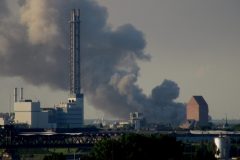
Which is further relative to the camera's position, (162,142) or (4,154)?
(4,154)

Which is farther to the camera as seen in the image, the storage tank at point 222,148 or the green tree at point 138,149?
the storage tank at point 222,148

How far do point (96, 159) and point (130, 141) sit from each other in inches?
182

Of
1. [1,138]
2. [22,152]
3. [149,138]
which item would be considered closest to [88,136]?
[22,152]

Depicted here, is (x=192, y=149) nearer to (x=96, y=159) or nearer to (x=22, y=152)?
(x=22, y=152)

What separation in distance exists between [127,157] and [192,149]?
5053 cm

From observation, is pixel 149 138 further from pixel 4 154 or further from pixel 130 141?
pixel 4 154

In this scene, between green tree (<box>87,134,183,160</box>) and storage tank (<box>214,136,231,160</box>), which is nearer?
green tree (<box>87,134,183,160</box>)

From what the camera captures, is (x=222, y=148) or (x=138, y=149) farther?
(x=222, y=148)

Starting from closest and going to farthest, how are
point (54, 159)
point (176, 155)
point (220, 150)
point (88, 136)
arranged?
point (54, 159), point (176, 155), point (220, 150), point (88, 136)

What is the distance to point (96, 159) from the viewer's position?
8875cm

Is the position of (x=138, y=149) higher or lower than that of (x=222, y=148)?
lower

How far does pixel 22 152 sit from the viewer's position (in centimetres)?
14388

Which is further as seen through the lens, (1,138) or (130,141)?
(1,138)

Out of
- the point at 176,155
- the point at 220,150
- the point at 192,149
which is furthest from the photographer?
the point at 192,149
